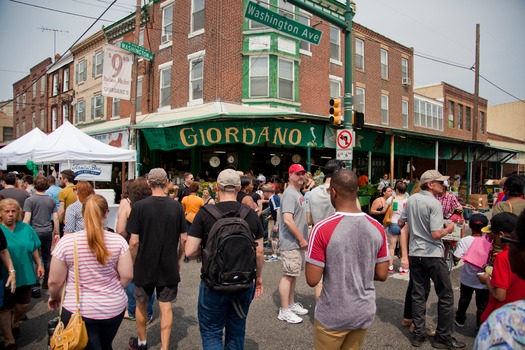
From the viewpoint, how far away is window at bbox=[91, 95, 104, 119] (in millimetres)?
22984

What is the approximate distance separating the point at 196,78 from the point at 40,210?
468 inches

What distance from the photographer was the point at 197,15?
1658 centimetres

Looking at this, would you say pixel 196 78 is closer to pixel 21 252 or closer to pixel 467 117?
pixel 21 252

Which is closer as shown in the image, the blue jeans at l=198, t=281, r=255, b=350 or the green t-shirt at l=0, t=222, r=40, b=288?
the blue jeans at l=198, t=281, r=255, b=350

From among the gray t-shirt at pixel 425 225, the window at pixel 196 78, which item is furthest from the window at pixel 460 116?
the gray t-shirt at pixel 425 225

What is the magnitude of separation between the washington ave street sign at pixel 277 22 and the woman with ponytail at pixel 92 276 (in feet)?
21.0

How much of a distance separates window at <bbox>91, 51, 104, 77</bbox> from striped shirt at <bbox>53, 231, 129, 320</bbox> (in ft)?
75.6

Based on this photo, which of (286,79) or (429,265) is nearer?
(429,265)

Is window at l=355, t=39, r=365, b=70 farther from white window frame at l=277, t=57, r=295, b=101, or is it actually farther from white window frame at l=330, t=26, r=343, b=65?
white window frame at l=277, t=57, r=295, b=101

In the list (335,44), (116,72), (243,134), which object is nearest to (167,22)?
(116,72)

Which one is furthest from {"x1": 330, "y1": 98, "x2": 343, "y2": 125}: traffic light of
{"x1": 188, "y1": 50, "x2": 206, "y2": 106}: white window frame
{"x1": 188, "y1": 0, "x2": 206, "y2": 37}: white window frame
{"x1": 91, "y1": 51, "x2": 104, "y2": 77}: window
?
{"x1": 91, "y1": 51, "x2": 104, "y2": 77}: window

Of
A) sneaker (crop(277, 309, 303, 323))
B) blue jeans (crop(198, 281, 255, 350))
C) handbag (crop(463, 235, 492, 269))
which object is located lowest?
sneaker (crop(277, 309, 303, 323))

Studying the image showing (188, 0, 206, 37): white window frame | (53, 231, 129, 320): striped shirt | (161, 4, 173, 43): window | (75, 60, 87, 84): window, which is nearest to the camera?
(53, 231, 129, 320): striped shirt

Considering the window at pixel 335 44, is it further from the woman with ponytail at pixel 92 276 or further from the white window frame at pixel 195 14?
the woman with ponytail at pixel 92 276
